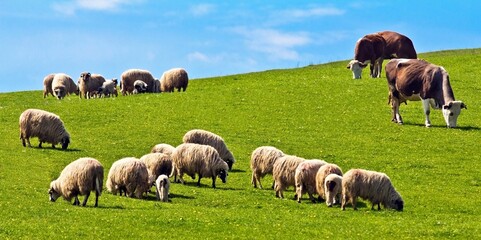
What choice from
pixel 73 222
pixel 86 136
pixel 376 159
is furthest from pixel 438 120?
pixel 73 222

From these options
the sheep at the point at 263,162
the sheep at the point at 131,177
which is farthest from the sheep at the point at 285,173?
the sheep at the point at 131,177

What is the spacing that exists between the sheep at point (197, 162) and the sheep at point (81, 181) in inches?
251

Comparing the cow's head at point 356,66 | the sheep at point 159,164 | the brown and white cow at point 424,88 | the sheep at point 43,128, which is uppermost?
the cow's head at point 356,66

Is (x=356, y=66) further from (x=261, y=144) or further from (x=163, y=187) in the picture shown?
(x=163, y=187)

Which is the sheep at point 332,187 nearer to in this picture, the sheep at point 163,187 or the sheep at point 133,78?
the sheep at point 163,187

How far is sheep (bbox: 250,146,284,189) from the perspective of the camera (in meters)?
36.1

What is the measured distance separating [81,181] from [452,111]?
25.6 metres

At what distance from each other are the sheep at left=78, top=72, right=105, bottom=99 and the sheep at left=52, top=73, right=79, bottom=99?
1.23 meters

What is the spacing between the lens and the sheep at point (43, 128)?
41.8m

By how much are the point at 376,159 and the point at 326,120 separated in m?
9.32

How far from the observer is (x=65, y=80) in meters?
68.8

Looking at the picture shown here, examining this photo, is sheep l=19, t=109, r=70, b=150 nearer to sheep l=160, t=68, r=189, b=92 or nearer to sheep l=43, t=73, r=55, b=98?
sheep l=160, t=68, r=189, b=92

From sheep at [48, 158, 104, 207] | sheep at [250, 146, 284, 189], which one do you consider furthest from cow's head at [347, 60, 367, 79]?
sheep at [48, 158, 104, 207]

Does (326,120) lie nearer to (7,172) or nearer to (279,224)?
(7,172)
